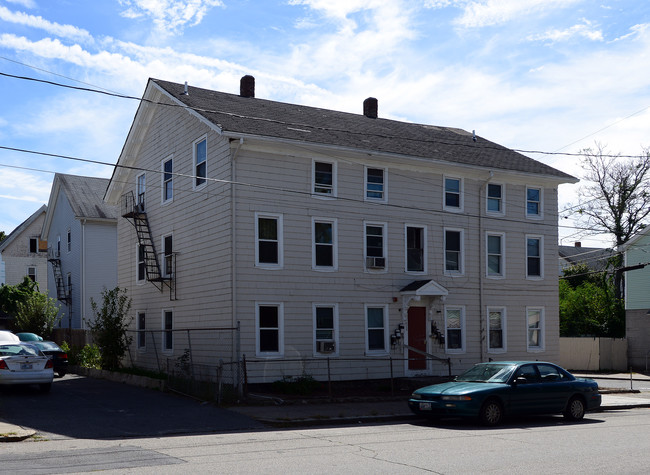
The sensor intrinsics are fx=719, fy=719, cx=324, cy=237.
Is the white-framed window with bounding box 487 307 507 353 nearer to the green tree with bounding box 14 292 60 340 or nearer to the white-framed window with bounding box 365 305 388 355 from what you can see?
the white-framed window with bounding box 365 305 388 355

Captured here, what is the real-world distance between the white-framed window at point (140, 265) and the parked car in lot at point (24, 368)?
319 inches

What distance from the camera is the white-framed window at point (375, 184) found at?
24.2m

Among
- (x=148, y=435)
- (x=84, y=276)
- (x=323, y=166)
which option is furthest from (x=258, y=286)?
(x=84, y=276)

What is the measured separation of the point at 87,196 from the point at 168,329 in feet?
61.1

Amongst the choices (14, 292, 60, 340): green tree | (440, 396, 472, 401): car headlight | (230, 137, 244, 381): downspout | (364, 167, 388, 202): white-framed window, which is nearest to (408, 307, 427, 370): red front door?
(364, 167, 388, 202): white-framed window

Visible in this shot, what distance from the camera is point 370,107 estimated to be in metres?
30.4

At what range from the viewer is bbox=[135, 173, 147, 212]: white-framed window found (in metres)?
28.2

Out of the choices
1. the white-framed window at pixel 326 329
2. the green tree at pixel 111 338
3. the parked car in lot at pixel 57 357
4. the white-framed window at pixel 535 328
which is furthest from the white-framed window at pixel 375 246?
the parked car in lot at pixel 57 357

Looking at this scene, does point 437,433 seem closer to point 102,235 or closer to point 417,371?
point 417,371

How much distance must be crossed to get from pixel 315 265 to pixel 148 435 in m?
9.71

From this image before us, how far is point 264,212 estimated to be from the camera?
861 inches

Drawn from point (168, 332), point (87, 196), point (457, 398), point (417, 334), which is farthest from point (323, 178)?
point (87, 196)

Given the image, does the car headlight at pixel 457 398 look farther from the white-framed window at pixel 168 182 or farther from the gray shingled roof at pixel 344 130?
the white-framed window at pixel 168 182

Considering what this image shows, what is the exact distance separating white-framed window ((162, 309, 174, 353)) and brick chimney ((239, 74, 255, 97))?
28.8ft
